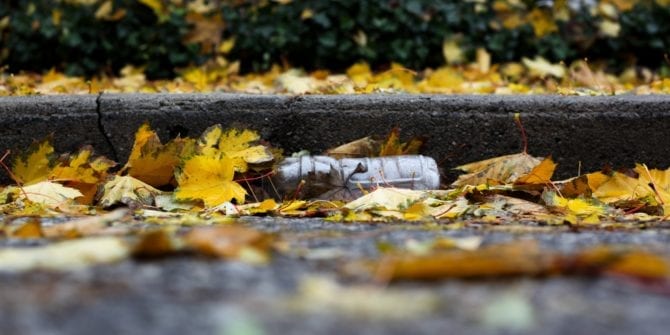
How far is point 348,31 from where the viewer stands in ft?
14.3

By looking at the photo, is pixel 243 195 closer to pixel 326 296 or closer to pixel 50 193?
pixel 50 193

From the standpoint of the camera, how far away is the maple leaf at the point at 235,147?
2.63 m

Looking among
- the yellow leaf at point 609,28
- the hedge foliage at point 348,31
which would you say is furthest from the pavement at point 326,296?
the yellow leaf at point 609,28

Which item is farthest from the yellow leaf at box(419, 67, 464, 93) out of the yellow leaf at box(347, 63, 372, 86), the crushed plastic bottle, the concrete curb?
the crushed plastic bottle

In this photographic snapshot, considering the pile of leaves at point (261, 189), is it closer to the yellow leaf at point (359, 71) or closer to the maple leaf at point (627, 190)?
the maple leaf at point (627, 190)

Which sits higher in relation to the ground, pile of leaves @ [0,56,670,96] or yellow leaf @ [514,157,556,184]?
pile of leaves @ [0,56,670,96]

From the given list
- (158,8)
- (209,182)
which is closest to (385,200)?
(209,182)

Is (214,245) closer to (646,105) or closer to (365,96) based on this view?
(365,96)

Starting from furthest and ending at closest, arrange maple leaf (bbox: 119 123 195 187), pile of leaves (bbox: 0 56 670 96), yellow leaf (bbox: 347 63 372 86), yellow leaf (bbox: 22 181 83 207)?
yellow leaf (bbox: 347 63 372 86), pile of leaves (bbox: 0 56 670 96), maple leaf (bbox: 119 123 195 187), yellow leaf (bbox: 22 181 83 207)

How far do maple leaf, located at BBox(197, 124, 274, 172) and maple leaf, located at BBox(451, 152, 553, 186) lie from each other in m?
0.57

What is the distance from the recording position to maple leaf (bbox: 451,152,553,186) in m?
2.73

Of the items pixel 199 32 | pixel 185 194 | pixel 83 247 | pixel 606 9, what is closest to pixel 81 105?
pixel 185 194

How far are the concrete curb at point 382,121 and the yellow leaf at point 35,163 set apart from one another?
23 cm

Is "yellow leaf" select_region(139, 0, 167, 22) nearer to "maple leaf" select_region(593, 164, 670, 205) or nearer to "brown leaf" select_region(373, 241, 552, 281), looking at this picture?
"maple leaf" select_region(593, 164, 670, 205)
